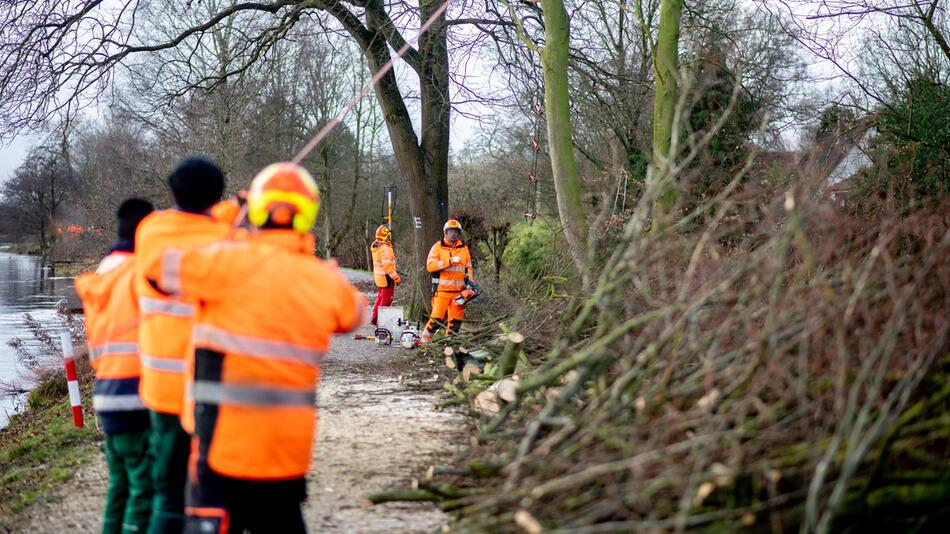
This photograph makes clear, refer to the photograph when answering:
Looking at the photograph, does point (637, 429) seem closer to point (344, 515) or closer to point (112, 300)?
point (344, 515)

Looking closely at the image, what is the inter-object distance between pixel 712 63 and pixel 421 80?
5.82 metres

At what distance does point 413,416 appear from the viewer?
7934 millimetres

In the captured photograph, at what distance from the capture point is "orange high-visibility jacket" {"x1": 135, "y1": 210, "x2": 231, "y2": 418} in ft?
12.8

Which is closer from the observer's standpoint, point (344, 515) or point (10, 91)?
point (344, 515)

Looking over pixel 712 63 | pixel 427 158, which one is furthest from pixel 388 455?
pixel 427 158

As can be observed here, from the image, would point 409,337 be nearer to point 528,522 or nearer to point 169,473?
point 169,473

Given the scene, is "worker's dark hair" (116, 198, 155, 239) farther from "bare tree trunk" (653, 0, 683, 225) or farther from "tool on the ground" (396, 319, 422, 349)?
"tool on the ground" (396, 319, 422, 349)

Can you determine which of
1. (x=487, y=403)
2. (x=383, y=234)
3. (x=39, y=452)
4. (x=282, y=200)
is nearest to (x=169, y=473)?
(x=282, y=200)

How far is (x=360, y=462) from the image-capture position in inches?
251

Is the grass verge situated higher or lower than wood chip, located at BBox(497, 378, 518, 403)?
lower

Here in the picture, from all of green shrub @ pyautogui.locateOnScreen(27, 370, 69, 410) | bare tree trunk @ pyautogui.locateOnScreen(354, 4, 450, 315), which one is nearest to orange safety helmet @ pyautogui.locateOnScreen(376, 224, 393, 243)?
bare tree trunk @ pyautogui.locateOnScreen(354, 4, 450, 315)

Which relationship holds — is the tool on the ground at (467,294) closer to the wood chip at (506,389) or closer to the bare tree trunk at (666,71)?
the bare tree trunk at (666,71)

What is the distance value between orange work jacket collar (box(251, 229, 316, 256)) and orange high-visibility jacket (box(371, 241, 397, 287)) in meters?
→ 11.3

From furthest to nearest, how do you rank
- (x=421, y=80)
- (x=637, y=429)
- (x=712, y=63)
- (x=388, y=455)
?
(x=421, y=80) → (x=712, y=63) → (x=388, y=455) → (x=637, y=429)
